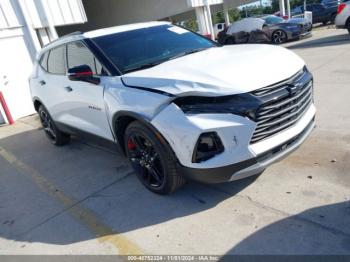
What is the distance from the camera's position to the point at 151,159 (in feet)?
11.8

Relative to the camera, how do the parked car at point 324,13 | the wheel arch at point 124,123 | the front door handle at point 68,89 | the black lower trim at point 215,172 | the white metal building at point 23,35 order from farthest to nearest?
1. the parked car at point 324,13
2. the white metal building at point 23,35
3. the front door handle at point 68,89
4. the wheel arch at point 124,123
5. the black lower trim at point 215,172

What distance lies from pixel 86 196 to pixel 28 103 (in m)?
6.77

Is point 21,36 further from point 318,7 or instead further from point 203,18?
point 318,7

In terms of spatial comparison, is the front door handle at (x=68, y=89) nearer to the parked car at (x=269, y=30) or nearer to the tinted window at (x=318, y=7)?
the parked car at (x=269, y=30)

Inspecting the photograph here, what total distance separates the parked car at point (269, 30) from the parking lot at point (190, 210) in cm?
1197

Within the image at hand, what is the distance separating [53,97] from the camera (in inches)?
213

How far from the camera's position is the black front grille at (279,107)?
9.49 ft

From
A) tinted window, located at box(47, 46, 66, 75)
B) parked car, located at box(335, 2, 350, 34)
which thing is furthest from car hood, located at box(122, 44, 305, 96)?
parked car, located at box(335, 2, 350, 34)

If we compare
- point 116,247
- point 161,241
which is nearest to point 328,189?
point 161,241

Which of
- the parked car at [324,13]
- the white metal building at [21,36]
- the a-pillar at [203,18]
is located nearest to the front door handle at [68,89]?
the white metal building at [21,36]

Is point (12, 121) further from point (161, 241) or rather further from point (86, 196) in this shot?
point (161, 241)

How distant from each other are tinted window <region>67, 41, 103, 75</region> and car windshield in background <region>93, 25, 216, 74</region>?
7.0 inches

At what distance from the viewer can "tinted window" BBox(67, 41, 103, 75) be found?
4.03 metres

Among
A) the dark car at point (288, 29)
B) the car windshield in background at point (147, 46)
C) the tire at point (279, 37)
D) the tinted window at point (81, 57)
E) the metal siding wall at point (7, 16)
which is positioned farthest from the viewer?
the tire at point (279, 37)
